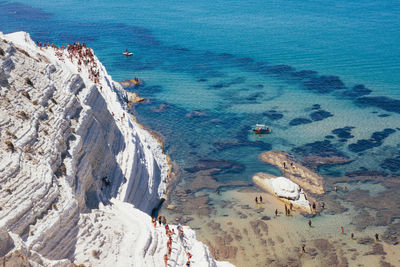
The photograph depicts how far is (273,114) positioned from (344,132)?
8649 millimetres

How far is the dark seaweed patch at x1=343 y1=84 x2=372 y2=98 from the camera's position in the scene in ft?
179

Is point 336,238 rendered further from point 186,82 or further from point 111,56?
point 111,56

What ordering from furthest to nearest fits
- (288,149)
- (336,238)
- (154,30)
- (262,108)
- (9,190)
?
(154,30), (262,108), (288,149), (336,238), (9,190)

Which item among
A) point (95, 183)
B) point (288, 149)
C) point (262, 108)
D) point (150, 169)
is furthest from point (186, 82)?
point (95, 183)

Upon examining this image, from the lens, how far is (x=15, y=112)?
25406mm

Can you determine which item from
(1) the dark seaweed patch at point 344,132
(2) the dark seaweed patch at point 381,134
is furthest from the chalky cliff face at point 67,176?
(2) the dark seaweed patch at point 381,134

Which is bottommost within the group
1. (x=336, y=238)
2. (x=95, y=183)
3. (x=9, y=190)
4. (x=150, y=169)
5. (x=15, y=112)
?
(x=336, y=238)

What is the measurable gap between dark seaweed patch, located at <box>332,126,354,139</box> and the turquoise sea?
0.35ft

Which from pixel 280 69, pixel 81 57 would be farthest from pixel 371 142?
pixel 81 57

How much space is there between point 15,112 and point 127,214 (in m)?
9.19

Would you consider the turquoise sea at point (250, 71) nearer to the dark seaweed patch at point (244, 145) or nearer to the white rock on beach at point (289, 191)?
the dark seaweed patch at point (244, 145)

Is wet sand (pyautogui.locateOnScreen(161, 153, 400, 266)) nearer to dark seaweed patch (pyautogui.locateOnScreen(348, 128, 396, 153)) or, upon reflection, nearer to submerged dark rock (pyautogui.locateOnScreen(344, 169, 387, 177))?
submerged dark rock (pyautogui.locateOnScreen(344, 169, 387, 177))

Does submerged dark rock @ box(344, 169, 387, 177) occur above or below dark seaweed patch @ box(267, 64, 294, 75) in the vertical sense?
below

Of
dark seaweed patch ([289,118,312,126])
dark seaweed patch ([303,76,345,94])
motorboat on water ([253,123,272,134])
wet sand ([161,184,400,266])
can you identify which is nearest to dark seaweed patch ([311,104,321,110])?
dark seaweed patch ([289,118,312,126])
